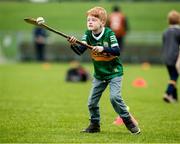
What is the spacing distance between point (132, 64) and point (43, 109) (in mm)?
19159

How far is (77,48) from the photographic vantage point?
386 inches

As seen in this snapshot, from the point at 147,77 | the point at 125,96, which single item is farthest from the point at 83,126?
the point at 147,77

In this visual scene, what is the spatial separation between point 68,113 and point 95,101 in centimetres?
266

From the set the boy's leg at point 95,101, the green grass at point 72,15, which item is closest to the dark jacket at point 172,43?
the boy's leg at point 95,101

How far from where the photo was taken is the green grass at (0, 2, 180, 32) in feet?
122

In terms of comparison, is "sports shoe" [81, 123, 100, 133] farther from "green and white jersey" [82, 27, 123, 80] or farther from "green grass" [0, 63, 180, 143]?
"green and white jersey" [82, 27, 123, 80]

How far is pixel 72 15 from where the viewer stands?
1551 inches

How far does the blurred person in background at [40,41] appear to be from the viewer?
106ft

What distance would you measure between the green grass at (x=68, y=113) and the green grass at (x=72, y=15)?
15.7m

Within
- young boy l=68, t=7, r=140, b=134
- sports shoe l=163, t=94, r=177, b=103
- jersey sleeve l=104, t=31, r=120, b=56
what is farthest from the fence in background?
jersey sleeve l=104, t=31, r=120, b=56

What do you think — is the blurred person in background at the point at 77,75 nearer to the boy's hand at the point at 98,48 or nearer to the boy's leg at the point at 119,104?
the boy's leg at the point at 119,104

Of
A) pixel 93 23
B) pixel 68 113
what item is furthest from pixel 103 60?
pixel 68 113

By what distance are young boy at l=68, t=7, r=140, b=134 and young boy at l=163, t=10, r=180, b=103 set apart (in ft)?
17.7

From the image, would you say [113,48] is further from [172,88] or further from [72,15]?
[72,15]
